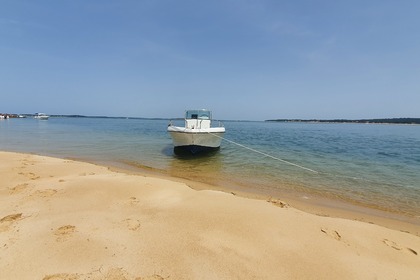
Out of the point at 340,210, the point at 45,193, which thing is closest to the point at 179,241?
the point at 45,193

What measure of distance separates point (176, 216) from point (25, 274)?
2410mm

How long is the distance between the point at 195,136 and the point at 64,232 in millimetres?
12688

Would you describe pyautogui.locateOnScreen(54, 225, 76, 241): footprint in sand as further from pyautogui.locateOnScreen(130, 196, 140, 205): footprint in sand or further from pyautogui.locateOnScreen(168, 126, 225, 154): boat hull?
pyautogui.locateOnScreen(168, 126, 225, 154): boat hull

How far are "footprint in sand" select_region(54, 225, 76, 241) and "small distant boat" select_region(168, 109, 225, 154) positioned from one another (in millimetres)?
12325

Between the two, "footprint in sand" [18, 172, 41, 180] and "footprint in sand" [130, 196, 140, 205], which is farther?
"footprint in sand" [18, 172, 41, 180]

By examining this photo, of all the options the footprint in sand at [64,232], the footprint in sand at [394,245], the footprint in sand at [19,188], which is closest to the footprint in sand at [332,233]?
the footprint in sand at [394,245]

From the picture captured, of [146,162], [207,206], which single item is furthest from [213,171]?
[207,206]

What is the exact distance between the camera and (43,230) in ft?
13.6

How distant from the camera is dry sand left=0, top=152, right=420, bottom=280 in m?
3.30

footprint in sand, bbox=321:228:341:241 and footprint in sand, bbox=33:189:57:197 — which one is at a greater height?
footprint in sand, bbox=33:189:57:197

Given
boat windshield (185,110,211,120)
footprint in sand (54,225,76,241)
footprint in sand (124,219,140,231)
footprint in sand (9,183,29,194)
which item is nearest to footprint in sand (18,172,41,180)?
footprint in sand (9,183,29,194)

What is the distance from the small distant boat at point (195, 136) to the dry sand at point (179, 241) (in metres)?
10.5

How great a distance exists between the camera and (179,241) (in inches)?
155

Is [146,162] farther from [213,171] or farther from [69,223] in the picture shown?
[69,223]
